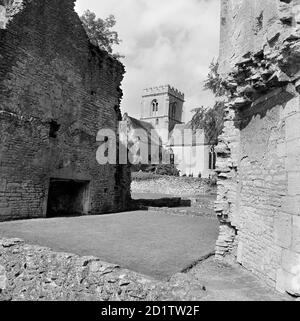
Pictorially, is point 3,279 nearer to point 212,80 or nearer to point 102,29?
point 212,80

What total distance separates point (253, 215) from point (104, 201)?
30.1 ft

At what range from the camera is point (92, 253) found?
595cm

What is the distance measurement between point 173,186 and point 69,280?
25.3m

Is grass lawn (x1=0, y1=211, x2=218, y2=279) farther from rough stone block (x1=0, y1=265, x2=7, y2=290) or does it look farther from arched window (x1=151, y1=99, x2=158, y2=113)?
arched window (x1=151, y1=99, x2=158, y2=113)

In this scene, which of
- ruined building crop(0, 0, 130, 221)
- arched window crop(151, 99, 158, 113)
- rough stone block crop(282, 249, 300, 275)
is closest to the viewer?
rough stone block crop(282, 249, 300, 275)

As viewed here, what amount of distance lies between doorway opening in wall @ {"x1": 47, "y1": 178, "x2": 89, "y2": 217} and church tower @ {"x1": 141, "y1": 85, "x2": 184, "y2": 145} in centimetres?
5954

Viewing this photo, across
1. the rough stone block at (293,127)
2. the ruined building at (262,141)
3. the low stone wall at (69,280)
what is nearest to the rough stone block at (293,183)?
the ruined building at (262,141)

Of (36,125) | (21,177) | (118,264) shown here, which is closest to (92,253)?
(118,264)

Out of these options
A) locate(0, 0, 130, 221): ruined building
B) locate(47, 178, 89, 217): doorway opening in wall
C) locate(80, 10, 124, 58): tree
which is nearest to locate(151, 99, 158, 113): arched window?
locate(80, 10, 124, 58): tree

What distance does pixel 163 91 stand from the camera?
76.4 metres

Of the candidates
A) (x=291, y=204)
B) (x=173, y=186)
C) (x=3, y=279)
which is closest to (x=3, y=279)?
(x=3, y=279)

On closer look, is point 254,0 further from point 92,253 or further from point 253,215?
point 92,253

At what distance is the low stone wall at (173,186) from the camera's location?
28844 mm

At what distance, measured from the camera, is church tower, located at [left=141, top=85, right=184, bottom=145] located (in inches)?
2950
